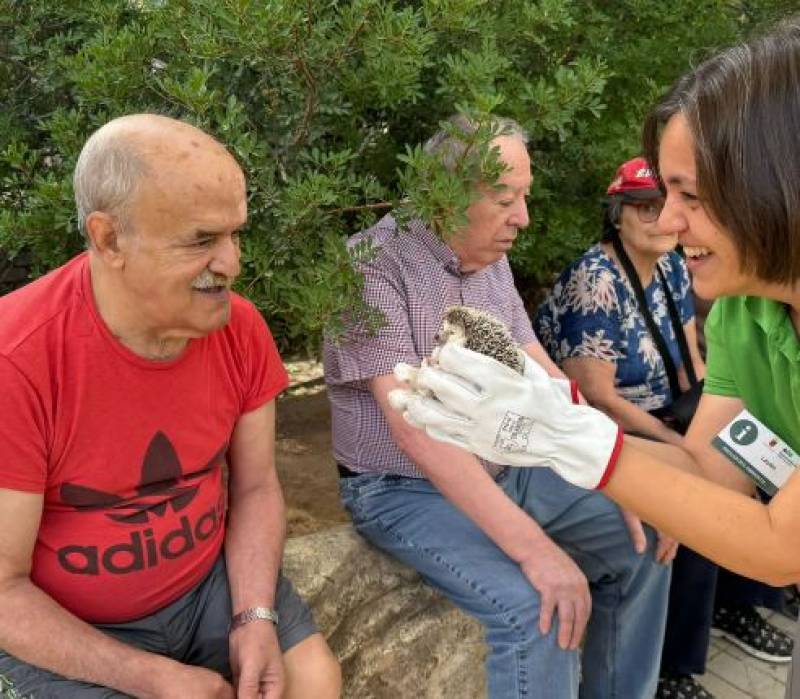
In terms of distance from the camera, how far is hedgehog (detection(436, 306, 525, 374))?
165cm

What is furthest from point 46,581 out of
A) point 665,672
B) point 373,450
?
point 665,672

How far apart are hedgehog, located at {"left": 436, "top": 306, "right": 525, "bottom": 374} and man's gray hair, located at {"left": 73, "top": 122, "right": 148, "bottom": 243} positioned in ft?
2.19

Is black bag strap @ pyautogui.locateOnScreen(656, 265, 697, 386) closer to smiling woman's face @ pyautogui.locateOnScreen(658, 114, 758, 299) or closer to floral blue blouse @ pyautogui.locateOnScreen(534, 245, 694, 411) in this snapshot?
floral blue blouse @ pyautogui.locateOnScreen(534, 245, 694, 411)

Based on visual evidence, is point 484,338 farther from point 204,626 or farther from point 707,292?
point 204,626

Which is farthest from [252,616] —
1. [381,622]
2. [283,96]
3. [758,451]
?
[283,96]

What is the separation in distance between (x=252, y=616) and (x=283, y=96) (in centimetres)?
135

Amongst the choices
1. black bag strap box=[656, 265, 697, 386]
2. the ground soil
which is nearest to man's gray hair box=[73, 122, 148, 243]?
the ground soil

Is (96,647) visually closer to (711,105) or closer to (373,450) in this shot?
(373,450)

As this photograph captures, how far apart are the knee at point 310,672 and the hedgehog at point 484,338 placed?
79cm

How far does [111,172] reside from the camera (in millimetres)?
1752

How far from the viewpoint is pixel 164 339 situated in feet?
6.28

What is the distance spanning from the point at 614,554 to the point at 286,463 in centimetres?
149

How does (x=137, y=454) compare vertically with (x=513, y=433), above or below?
below

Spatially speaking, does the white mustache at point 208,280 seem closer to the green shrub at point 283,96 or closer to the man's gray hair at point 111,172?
the man's gray hair at point 111,172
